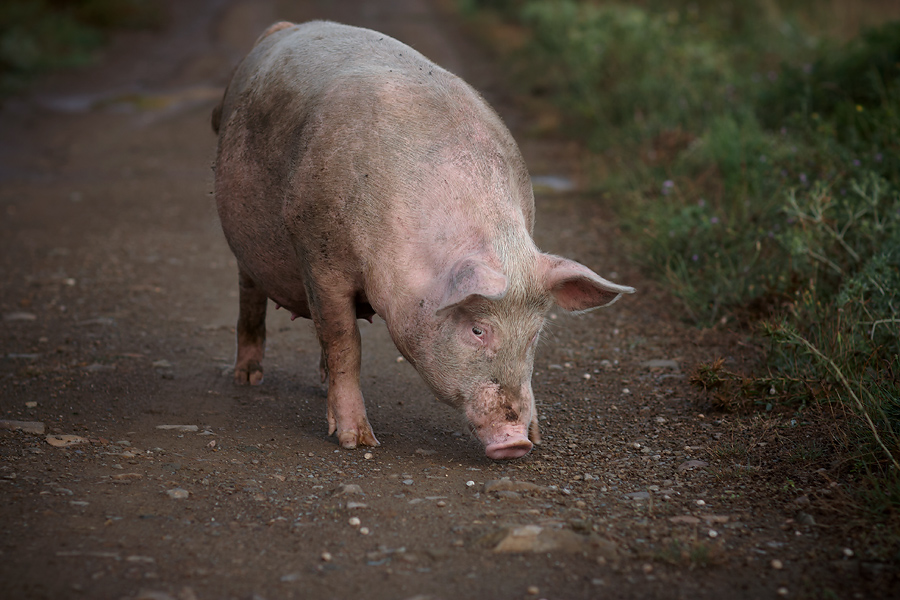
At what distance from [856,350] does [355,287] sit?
2266 mm

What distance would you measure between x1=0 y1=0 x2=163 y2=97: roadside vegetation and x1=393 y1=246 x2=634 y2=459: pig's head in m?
12.2

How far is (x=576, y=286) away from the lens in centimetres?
366

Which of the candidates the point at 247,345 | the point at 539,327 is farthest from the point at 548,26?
the point at 539,327

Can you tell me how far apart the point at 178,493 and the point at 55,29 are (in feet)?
54.6

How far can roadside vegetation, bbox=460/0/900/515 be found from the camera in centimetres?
419

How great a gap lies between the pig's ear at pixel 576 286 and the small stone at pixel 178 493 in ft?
5.22

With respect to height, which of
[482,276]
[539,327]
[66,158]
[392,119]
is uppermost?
[392,119]

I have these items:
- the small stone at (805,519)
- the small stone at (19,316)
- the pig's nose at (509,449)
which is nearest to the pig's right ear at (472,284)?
the pig's nose at (509,449)

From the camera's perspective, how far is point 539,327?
3648 millimetres

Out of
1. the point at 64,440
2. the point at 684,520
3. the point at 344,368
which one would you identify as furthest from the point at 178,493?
the point at 684,520

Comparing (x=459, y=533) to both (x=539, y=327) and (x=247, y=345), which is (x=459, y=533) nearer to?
(x=539, y=327)

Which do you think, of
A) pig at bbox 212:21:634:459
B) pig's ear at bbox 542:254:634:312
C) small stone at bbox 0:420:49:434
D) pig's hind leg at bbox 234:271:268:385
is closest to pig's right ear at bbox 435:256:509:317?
pig at bbox 212:21:634:459

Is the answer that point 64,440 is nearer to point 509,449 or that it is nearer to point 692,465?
point 509,449

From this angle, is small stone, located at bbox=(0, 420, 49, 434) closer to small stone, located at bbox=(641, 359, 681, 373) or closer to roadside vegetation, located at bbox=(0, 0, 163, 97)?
small stone, located at bbox=(641, 359, 681, 373)
